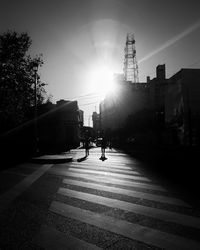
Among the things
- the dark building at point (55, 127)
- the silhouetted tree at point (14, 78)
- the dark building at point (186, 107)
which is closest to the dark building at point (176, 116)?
the dark building at point (186, 107)

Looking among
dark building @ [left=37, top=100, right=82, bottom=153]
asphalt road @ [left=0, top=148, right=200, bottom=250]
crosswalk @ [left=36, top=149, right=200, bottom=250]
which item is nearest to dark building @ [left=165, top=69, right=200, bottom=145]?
dark building @ [left=37, top=100, right=82, bottom=153]

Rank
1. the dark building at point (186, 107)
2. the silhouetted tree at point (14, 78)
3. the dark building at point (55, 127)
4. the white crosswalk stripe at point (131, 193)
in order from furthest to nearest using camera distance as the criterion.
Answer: the dark building at point (186, 107) < the dark building at point (55, 127) < the silhouetted tree at point (14, 78) < the white crosswalk stripe at point (131, 193)

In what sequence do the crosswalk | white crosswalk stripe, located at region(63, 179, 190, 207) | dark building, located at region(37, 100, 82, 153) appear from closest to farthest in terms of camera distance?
1. the crosswalk
2. white crosswalk stripe, located at region(63, 179, 190, 207)
3. dark building, located at region(37, 100, 82, 153)

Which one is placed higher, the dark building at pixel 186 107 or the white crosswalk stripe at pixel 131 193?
the dark building at pixel 186 107

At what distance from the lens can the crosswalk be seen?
359 centimetres

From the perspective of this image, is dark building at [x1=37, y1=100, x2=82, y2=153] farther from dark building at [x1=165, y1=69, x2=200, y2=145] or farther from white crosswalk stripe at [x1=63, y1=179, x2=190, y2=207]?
white crosswalk stripe at [x1=63, y1=179, x2=190, y2=207]

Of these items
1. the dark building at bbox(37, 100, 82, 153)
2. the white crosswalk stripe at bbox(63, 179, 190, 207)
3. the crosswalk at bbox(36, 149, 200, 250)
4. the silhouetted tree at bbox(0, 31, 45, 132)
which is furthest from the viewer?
the dark building at bbox(37, 100, 82, 153)

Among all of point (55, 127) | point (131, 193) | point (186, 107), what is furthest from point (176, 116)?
point (131, 193)

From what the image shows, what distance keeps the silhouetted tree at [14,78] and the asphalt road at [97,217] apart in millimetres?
18445

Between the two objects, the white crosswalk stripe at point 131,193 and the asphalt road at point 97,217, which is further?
the white crosswalk stripe at point 131,193

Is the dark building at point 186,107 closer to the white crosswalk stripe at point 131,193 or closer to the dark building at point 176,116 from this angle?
the dark building at point 176,116

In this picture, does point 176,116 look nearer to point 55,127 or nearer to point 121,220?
point 55,127

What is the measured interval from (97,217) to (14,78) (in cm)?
2350

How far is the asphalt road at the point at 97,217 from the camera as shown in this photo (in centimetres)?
362
